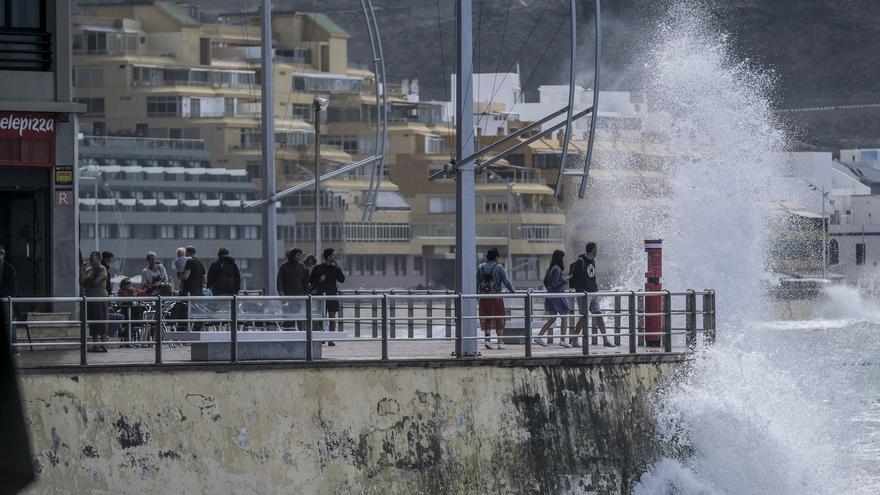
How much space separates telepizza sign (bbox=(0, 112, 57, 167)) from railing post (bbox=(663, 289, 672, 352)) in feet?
24.5

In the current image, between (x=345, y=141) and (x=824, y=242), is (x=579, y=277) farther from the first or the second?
(x=824, y=242)

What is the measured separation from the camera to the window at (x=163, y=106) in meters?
139

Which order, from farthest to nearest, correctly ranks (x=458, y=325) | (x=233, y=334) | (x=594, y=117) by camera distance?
(x=594, y=117) → (x=458, y=325) → (x=233, y=334)

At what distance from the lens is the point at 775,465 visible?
74.8ft

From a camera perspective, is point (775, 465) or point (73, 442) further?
point (775, 465)

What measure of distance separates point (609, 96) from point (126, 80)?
42.2 m

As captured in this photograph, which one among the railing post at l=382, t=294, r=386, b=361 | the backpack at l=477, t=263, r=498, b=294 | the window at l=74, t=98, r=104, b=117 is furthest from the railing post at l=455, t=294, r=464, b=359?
the window at l=74, t=98, r=104, b=117

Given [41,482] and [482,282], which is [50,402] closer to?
[41,482]

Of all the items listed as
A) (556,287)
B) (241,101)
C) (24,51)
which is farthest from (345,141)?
(24,51)

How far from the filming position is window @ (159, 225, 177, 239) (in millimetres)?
122500

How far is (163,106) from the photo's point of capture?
140250 mm

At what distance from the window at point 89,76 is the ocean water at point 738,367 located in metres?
46.3

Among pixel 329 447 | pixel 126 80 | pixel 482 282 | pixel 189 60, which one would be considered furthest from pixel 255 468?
pixel 189 60

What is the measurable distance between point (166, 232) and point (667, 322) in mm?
103875
